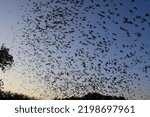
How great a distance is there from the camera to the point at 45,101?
1950 centimetres

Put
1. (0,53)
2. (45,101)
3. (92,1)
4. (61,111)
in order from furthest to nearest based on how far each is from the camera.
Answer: (0,53) → (92,1) → (45,101) → (61,111)

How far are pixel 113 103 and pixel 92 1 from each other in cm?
786

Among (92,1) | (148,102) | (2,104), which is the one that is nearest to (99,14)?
(92,1)

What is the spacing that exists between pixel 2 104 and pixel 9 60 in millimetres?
38222

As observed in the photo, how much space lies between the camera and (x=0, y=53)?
57.4 meters

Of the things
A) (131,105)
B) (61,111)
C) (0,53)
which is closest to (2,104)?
(61,111)

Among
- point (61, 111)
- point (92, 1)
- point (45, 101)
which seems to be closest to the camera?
point (61, 111)

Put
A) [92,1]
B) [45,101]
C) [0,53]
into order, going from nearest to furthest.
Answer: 1. [45,101]
2. [92,1]
3. [0,53]

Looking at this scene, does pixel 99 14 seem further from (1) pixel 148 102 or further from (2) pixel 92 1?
(1) pixel 148 102

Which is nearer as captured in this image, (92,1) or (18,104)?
(18,104)

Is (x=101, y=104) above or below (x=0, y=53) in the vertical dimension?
below

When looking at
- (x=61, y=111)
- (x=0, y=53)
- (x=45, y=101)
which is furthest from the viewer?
(x=0, y=53)

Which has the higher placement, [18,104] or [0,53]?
[0,53]

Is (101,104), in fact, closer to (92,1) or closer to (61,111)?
(61,111)
